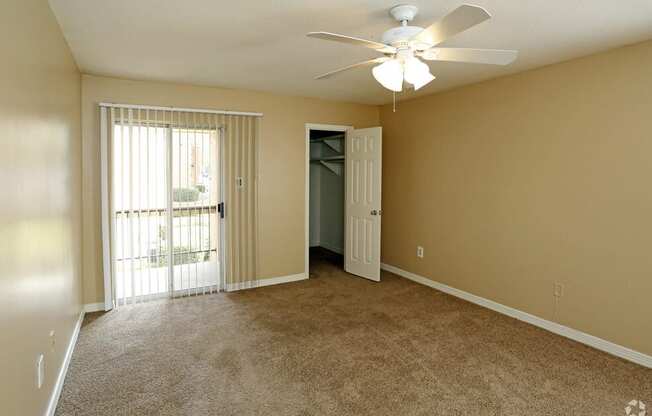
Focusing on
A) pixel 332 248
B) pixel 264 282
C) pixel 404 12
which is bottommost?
pixel 264 282

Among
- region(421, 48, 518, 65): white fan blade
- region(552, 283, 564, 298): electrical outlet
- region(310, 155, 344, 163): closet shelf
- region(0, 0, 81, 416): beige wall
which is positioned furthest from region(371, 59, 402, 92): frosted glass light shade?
region(310, 155, 344, 163): closet shelf

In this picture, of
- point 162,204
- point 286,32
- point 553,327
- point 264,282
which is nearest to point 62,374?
point 162,204

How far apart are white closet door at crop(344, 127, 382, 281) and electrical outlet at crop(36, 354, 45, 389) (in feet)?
11.8

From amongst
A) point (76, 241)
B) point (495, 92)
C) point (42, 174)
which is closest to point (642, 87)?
point (495, 92)

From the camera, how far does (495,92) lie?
3.88m

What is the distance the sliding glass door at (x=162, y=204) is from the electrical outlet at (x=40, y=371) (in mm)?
2065

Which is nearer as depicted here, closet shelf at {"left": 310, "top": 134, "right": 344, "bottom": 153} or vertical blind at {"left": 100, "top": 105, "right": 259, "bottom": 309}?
vertical blind at {"left": 100, "top": 105, "right": 259, "bottom": 309}

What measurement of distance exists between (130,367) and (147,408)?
0.59m

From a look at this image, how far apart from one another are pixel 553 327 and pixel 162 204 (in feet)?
12.9

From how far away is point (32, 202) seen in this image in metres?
1.84

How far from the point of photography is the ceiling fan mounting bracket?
220 cm

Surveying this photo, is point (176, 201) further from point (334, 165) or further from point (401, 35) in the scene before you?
point (401, 35)

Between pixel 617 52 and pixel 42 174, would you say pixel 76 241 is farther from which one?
pixel 617 52

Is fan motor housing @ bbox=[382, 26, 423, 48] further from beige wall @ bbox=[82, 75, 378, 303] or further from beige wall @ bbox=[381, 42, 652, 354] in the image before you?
beige wall @ bbox=[82, 75, 378, 303]
